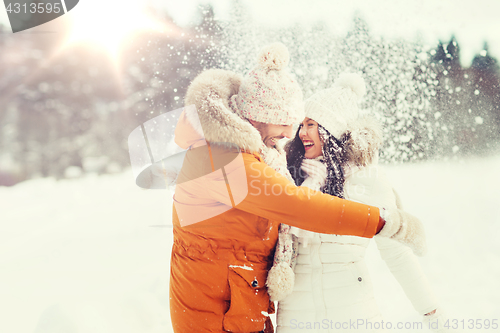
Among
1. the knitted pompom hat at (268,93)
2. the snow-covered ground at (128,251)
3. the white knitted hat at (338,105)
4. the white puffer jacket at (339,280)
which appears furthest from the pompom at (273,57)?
the snow-covered ground at (128,251)

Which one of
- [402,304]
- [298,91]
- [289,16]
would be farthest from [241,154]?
[289,16]

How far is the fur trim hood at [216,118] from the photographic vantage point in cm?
108

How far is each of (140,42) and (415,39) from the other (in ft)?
17.5

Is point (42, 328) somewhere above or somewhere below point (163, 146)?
below

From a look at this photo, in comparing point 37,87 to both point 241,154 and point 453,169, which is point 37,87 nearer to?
point 241,154

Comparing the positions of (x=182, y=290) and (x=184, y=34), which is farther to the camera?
(x=184, y=34)

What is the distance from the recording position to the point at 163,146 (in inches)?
61.4

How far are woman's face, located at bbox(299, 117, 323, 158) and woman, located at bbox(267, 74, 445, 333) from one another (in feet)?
0.13

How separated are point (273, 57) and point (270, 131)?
0.33 meters

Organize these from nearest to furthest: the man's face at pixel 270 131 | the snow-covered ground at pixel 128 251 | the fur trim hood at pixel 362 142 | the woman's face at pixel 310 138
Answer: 1. the man's face at pixel 270 131
2. the fur trim hood at pixel 362 142
3. the woman's face at pixel 310 138
4. the snow-covered ground at pixel 128 251

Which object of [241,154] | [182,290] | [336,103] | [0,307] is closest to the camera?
[241,154]

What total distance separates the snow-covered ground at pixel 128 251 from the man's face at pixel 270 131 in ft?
7.16

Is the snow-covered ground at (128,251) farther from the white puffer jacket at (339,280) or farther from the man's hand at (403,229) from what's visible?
the man's hand at (403,229)

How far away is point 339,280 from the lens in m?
1.36
